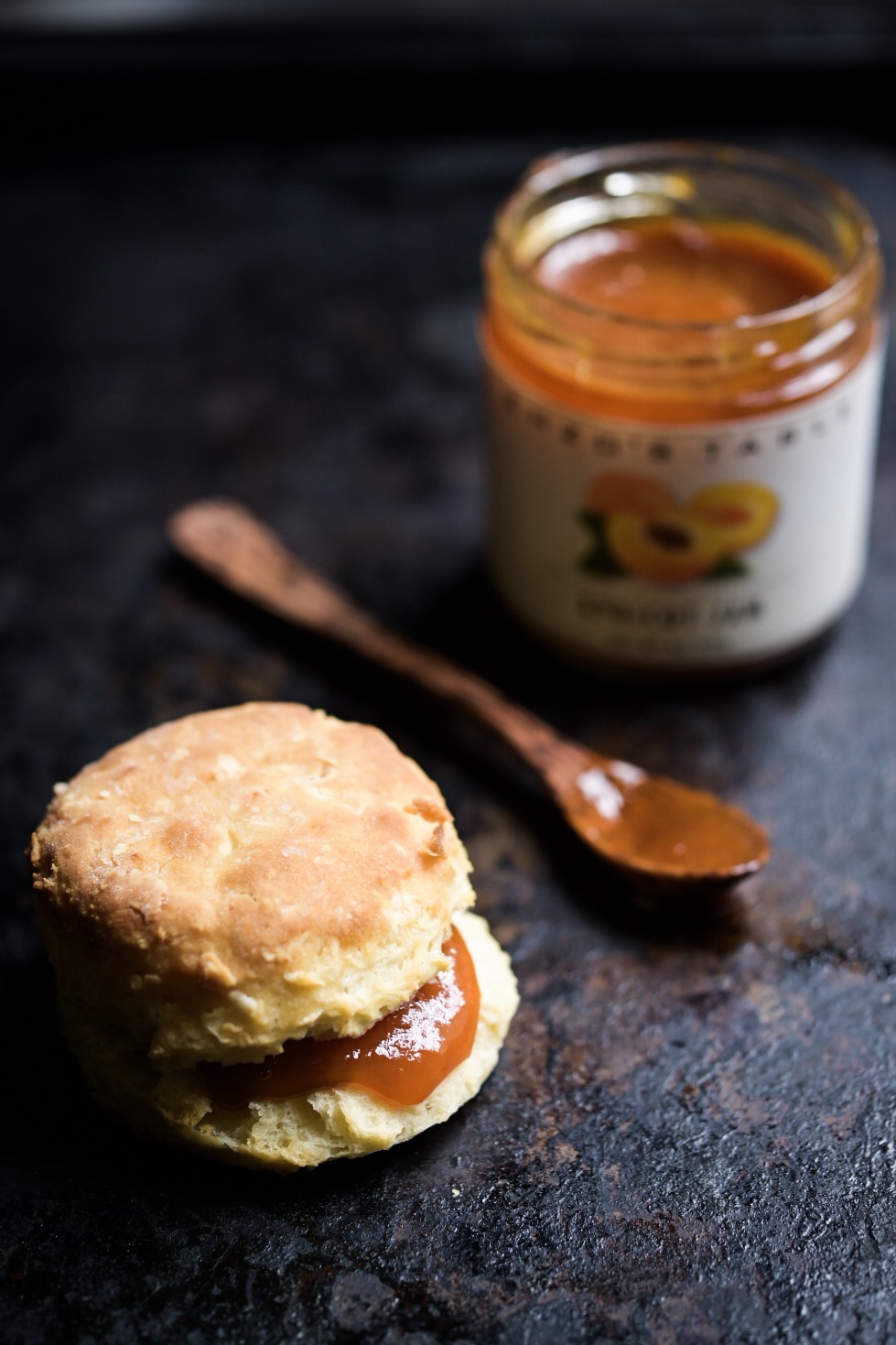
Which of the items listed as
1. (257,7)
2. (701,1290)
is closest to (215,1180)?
(701,1290)

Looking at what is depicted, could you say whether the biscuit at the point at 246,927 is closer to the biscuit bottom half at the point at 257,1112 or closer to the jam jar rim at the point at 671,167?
the biscuit bottom half at the point at 257,1112

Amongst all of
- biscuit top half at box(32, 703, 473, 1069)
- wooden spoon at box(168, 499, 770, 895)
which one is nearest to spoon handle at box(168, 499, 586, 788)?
wooden spoon at box(168, 499, 770, 895)

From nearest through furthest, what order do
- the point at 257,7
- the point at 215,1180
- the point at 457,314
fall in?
the point at 215,1180 < the point at 457,314 < the point at 257,7

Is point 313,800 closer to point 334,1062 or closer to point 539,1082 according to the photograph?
point 334,1062

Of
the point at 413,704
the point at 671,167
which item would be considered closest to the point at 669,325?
the point at 671,167

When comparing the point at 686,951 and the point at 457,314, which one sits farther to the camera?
the point at 457,314

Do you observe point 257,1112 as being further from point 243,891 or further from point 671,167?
point 671,167

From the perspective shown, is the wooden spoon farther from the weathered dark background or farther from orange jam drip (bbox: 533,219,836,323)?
orange jam drip (bbox: 533,219,836,323)
